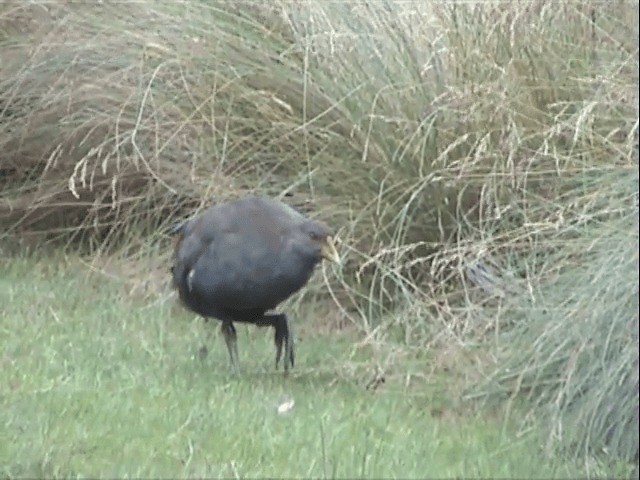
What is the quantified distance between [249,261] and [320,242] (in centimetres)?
25

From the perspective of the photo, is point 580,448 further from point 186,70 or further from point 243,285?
point 186,70

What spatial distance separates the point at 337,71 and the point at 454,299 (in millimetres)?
1264

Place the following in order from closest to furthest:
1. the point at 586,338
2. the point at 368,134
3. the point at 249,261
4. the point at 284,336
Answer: the point at 586,338 → the point at 249,261 → the point at 284,336 → the point at 368,134

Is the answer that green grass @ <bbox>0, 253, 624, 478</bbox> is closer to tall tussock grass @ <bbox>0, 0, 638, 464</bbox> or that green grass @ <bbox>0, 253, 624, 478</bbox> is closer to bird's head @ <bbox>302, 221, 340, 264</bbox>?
tall tussock grass @ <bbox>0, 0, 638, 464</bbox>

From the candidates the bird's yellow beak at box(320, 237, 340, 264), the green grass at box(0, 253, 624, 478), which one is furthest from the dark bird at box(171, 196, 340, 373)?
the green grass at box(0, 253, 624, 478)

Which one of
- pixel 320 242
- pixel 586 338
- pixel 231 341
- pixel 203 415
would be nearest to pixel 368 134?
pixel 320 242

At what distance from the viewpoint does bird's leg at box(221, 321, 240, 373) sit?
16.2 ft

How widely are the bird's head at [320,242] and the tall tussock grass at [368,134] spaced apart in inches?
19.0

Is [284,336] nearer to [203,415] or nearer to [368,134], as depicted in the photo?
[203,415]

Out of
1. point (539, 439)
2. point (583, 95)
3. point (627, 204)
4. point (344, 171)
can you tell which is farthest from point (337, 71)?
point (539, 439)

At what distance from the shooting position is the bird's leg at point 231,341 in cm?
493

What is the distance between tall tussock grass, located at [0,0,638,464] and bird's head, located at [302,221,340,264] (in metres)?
0.48

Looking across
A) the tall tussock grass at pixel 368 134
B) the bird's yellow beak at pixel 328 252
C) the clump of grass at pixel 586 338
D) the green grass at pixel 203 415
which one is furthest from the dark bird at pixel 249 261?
the clump of grass at pixel 586 338

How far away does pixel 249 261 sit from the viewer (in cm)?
471
